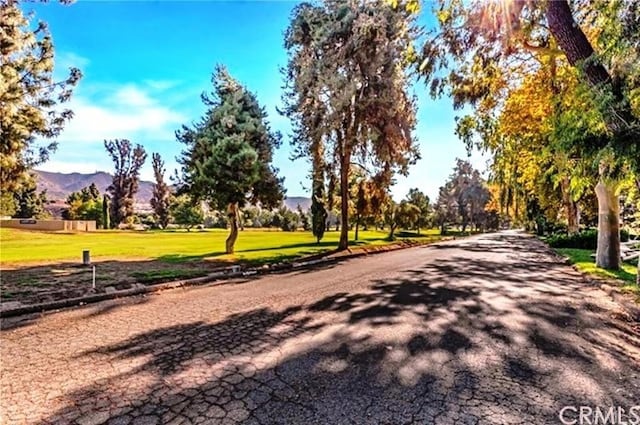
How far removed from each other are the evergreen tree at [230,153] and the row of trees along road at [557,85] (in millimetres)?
7181

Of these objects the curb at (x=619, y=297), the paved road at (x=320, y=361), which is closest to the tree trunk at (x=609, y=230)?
the curb at (x=619, y=297)

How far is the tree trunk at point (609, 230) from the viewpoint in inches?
424

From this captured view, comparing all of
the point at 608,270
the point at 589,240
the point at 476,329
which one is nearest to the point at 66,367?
the point at 476,329

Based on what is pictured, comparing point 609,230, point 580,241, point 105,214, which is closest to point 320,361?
point 609,230

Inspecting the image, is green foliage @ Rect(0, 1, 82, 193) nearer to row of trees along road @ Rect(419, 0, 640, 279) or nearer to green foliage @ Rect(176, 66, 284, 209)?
green foliage @ Rect(176, 66, 284, 209)

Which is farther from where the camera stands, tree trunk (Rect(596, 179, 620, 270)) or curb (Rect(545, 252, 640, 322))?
tree trunk (Rect(596, 179, 620, 270))

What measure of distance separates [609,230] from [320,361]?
1146cm

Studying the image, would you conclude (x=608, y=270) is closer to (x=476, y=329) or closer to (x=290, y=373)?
(x=476, y=329)

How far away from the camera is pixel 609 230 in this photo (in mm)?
10906

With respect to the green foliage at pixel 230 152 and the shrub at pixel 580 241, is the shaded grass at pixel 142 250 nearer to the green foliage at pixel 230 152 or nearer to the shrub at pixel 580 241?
the green foliage at pixel 230 152

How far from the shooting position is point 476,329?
16.1ft

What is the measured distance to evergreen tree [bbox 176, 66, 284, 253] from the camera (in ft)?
46.4

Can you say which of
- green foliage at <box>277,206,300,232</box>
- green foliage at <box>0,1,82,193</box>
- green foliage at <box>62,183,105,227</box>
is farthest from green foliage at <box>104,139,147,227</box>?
green foliage at <box>0,1,82,193</box>

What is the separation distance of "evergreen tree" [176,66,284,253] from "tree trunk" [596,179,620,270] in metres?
11.6
